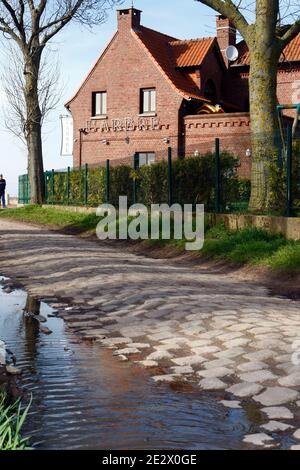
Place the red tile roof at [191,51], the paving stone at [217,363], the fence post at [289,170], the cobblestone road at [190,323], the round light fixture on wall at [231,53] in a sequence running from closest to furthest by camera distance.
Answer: the cobblestone road at [190,323] → the paving stone at [217,363] → the fence post at [289,170] → the red tile roof at [191,51] → the round light fixture on wall at [231,53]

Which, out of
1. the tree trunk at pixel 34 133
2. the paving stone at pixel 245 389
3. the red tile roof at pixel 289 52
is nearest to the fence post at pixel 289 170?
the paving stone at pixel 245 389

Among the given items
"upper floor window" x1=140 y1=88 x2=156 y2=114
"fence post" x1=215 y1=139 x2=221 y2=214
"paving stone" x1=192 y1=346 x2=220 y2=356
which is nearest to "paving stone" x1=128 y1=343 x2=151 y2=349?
"paving stone" x1=192 y1=346 x2=220 y2=356

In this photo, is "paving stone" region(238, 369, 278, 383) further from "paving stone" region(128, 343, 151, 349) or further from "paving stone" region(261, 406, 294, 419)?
"paving stone" region(128, 343, 151, 349)

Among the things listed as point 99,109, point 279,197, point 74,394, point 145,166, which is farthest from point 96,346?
point 99,109

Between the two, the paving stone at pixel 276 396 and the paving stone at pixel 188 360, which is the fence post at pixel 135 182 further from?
the paving stone at pixel 276 396

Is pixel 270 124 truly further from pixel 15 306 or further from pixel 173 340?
pixel 173 340

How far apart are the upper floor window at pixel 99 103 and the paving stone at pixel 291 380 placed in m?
33.0

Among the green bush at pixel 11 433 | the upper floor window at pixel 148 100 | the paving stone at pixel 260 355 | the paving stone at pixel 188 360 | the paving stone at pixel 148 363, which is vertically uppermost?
the upper floor window at pixel 148 100

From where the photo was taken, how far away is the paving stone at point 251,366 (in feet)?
16.0

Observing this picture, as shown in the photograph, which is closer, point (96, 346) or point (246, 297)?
point (96, 346)

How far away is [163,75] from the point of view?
33938 millimetres

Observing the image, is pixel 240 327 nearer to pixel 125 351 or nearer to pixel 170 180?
pixel 125 351

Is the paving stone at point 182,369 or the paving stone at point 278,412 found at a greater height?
the paving stone at point 278,412

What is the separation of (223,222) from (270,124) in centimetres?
229
